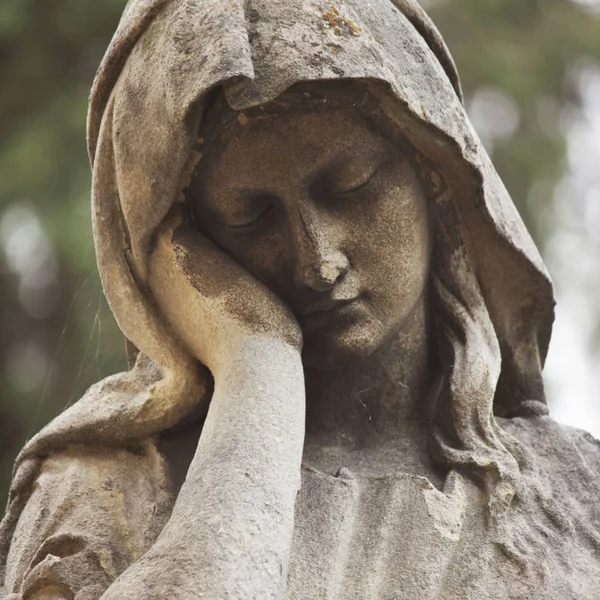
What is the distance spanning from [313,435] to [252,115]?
49 cm

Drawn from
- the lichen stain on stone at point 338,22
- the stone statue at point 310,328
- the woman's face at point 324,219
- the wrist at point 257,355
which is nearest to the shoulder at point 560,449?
the stone statue at point 310,328

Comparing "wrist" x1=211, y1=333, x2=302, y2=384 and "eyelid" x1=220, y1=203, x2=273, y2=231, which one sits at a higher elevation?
"eyelid" x1=220, y1=203, x2=273, y2=231

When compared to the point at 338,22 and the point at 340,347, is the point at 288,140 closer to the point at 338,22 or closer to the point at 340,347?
the point at 338,22

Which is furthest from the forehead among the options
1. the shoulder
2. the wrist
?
the shoulder

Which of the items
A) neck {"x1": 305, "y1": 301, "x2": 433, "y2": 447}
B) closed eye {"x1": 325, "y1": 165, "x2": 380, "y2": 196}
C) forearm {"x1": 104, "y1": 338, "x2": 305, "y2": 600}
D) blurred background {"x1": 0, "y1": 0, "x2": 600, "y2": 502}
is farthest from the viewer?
blurred background {"x1": 0, "y1": 0, "x2": 600, "y2": 502}

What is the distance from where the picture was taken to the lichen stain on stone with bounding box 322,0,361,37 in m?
1.75

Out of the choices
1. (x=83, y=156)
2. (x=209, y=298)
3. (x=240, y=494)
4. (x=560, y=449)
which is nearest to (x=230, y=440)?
(x=240, y=494)

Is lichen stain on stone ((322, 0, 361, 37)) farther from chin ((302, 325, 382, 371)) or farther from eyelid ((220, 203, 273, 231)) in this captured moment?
chin ((302, 325, 382, 371))

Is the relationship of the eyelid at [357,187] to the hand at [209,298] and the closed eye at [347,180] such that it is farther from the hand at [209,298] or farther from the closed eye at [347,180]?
the hand at [209,298]

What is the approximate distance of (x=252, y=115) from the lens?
1757 millimetres

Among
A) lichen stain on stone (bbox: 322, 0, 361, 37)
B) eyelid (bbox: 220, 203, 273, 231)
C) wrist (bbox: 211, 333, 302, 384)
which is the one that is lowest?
wrist (bbox: 211, 333, 302, 384)

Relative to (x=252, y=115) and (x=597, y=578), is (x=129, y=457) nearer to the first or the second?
(x=252, y=115)

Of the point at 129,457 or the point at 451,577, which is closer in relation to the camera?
the point at 451,577

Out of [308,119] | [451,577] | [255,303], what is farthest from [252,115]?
[451,577]
